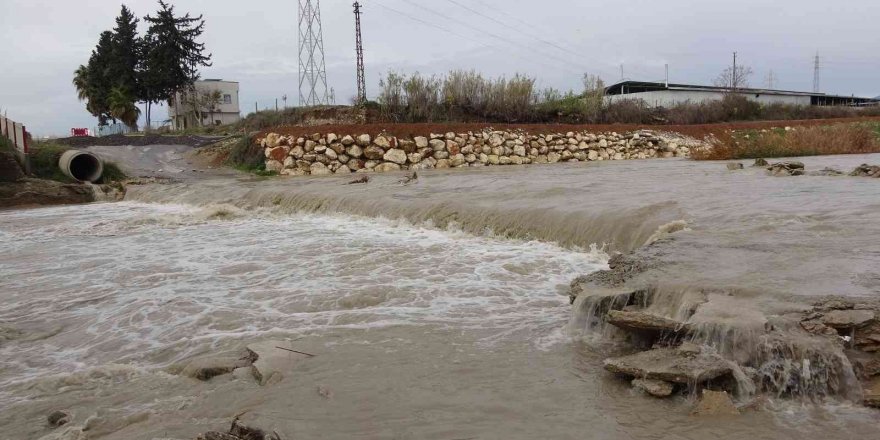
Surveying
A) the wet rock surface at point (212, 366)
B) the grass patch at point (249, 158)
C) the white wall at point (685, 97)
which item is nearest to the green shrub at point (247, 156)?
the grass patch at point (249, 158)

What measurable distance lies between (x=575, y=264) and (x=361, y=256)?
256 cm

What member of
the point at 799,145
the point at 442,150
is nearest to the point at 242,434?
the point at 442,150

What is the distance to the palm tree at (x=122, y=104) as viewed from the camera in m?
42.7

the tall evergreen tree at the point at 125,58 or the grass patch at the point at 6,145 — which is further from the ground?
the tall evergreen tree at the point at 125,58

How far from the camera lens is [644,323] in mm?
3662

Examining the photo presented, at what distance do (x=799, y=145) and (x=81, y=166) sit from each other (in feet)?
72.9

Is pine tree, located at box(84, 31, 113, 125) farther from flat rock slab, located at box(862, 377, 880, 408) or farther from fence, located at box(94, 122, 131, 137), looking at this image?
flat rock slab, located at box(862, 377, 880, 408)

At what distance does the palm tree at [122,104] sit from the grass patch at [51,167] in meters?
25.4

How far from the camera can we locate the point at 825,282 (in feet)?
13.2

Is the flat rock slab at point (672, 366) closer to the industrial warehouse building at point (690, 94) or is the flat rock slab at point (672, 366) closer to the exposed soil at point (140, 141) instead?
the exposed soil at point (140, 141)

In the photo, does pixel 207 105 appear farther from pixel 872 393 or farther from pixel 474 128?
pixel 872 393

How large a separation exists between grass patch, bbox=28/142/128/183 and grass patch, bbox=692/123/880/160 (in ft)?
60.7

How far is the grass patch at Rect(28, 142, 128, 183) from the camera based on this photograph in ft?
60.3

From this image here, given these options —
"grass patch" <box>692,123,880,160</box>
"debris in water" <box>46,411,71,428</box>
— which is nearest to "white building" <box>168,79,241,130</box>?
"grass patch" <box>692,123,880,160</box>
